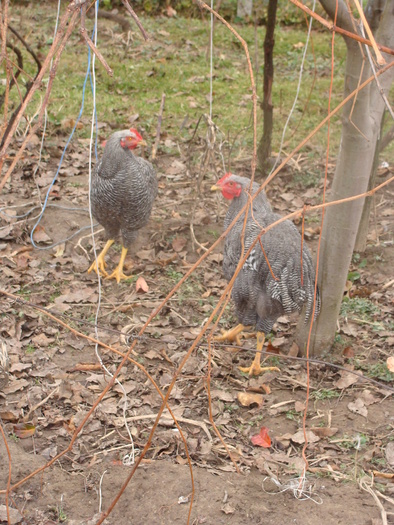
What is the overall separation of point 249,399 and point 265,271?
853mm

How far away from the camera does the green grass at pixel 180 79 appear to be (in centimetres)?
756

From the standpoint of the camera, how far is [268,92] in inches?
239

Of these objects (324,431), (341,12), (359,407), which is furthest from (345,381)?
(341,12)

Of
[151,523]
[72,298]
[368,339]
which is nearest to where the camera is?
[151,523]

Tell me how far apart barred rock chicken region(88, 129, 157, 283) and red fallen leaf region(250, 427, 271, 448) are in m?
2.09

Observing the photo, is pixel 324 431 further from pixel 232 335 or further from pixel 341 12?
pixel 341 12

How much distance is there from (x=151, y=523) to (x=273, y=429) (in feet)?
3.69

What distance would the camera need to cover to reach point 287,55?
387 inches

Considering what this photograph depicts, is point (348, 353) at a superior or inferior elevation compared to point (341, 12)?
inferior

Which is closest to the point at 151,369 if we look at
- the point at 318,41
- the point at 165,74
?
the point at 165,74

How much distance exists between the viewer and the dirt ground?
2.92 m

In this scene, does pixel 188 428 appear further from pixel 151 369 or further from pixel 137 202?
pixel 137 202

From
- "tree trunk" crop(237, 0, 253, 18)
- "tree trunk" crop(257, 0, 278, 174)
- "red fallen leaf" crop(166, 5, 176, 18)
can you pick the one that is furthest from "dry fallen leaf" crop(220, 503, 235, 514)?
"red fallen leaf" crop(166, 5, 176, 18)

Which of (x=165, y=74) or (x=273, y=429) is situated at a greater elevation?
(x=165, y=74)
